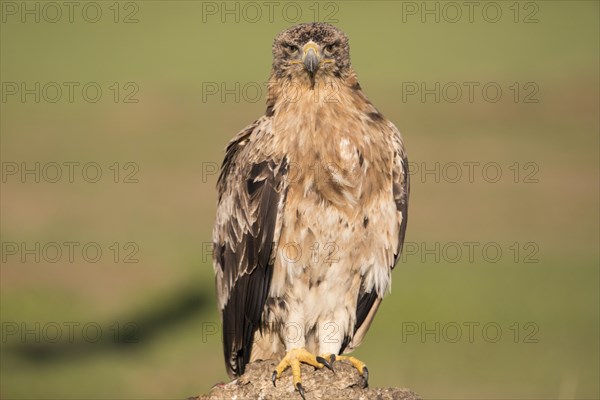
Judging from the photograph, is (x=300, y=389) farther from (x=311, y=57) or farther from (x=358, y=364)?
(x=311, y=57)

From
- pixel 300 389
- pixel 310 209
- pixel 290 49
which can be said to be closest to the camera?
pixel 300 389

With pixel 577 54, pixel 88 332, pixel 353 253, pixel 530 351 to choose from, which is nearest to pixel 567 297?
pixel 530 351

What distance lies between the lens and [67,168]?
25312 mm

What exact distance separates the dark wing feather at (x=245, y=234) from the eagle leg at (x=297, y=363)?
2.20 ft

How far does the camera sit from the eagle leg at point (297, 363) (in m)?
7.84

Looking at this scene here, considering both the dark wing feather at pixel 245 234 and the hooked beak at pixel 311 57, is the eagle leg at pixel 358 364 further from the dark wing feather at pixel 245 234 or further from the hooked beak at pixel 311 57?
the hooked beak at pixel 311 57

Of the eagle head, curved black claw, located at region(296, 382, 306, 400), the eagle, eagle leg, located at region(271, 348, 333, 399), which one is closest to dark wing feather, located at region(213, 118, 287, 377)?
the eagle

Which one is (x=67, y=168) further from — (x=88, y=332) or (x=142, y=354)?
(x=142, y=354)

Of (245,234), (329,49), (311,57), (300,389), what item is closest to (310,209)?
(245,234)

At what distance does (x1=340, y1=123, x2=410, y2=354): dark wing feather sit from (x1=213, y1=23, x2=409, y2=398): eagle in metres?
0.01

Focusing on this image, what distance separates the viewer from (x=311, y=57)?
853 cm

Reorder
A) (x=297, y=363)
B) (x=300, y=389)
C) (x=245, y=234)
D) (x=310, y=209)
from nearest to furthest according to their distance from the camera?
(x=300, y=389) < (x=297, y=363) < (x=310, y=209) < (x=245, y=234)

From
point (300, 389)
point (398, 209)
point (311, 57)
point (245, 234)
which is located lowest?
point (300, 389)

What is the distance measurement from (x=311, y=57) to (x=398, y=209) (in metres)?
1.31
